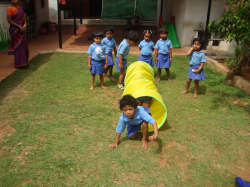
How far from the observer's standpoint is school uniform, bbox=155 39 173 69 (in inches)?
253

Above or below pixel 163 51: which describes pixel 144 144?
below

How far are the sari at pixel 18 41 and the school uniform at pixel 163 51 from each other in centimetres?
393

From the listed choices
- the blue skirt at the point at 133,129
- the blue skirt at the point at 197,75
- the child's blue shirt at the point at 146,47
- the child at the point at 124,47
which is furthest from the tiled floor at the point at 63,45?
the blue skirt at the point at 197,75

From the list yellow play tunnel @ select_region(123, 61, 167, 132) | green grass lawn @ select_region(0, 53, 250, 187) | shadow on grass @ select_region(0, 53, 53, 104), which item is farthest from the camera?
shadow on grass @ select_region(0, 53, 53, 104)

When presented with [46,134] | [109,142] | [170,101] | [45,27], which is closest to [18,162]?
[46,134]

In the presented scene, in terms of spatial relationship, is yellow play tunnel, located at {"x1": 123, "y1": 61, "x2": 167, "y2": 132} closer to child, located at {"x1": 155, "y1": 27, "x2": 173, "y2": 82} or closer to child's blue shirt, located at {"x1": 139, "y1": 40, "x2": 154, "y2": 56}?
child's blue shirt, located at {"x1": 139, "y1": 40, "x2": 154, "y2": 56}

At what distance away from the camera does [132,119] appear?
11.8 feet

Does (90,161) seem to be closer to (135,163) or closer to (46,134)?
(135,163)

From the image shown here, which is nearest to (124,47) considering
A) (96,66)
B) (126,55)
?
(126,55)

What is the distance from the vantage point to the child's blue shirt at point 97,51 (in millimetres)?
5744

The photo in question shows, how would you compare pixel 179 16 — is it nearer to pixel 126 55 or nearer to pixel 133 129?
pixel 126 55

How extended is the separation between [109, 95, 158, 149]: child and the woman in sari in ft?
16.4

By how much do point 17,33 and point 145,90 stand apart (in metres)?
4.95

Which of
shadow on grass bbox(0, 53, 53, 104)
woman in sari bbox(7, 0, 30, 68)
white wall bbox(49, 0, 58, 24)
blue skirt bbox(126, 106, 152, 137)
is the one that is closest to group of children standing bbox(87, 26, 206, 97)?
shadow on grass bbox(0, 53, 53, 104)
